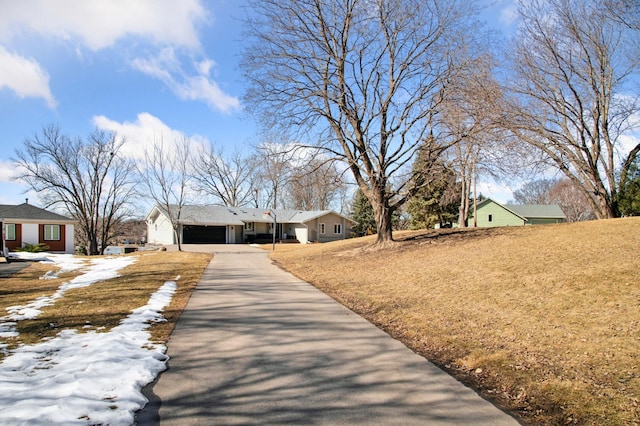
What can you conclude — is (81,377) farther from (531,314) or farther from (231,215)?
(231,215)

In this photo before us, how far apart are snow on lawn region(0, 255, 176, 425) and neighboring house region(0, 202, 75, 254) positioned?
96.0 feet

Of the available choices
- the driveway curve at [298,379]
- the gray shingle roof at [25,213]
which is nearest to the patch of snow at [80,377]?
the driveway curve at [298,379]

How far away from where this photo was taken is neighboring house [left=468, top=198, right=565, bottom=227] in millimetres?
48125

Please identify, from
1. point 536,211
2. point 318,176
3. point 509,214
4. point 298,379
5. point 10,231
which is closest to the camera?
point 298,379

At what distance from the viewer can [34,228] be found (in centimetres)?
2998

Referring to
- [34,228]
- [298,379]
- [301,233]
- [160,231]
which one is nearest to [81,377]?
[298,379]

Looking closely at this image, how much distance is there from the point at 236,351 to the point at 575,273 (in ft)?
22.8

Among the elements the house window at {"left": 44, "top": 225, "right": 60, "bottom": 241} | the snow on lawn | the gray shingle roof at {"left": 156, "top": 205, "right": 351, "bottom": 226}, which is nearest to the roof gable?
the gray shingle roof at {"left": 156, "top": 205, "right": 351, "bottom": 226}

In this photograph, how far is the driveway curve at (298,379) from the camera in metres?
3.50

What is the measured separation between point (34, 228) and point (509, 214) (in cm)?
4795

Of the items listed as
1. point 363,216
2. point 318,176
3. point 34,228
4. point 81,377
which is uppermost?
point 318,176

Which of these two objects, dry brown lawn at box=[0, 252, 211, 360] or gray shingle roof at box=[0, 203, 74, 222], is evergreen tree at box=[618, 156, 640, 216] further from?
gray shingle roof at box=[0, 203, 74, 222]

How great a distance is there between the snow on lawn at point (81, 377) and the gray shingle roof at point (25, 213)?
29470 mm

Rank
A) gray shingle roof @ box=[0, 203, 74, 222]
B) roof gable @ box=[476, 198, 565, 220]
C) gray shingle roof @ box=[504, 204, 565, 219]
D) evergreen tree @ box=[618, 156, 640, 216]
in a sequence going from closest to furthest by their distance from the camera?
evergreen tree @ box=[618, 156, 640, 216], gray shingle roof @ box=[0, 203, 74, 222], roof gable @ box=[476, 198, 565, 220], gray shingle roof @ box=[504, 204, 565, 219]
